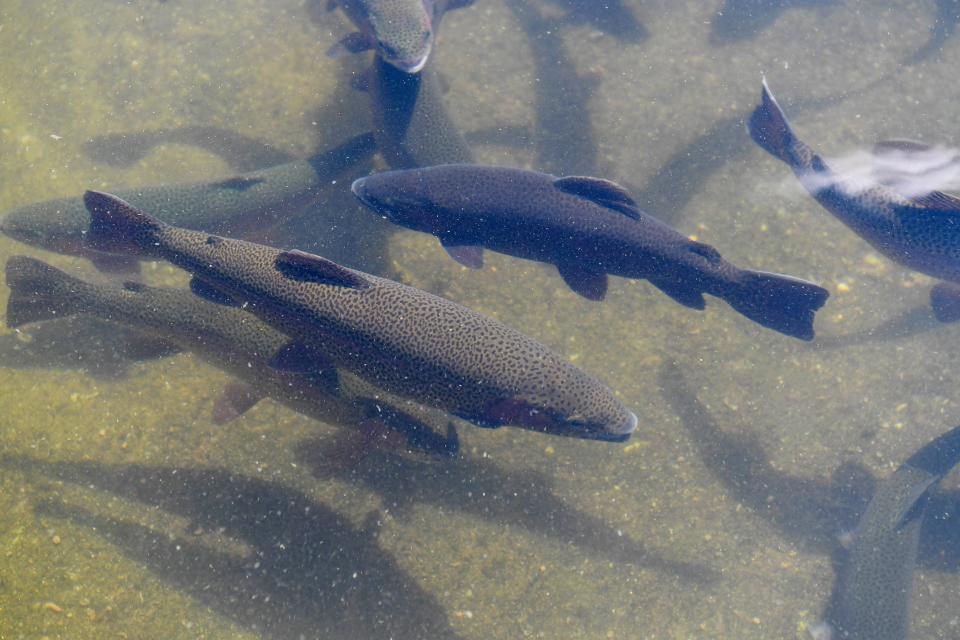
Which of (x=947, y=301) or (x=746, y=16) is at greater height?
(x=746, y=16)

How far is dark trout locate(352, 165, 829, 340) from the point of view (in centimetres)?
402

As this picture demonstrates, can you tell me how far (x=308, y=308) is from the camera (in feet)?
11.8

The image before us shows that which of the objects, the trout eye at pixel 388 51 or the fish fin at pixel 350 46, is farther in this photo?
the fish fin at pixel 350 46

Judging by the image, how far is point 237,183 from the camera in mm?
5305

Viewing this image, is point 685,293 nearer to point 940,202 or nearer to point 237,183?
point 940,202

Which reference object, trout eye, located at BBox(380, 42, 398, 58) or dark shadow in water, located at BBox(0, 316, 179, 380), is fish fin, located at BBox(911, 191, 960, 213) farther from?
dark shadow in water, located at BBox(0, 316, 179, 380)

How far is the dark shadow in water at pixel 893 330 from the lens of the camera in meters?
5.73

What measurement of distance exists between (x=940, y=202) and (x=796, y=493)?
9.14 ft

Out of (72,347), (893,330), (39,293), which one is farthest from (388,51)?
(893,330)

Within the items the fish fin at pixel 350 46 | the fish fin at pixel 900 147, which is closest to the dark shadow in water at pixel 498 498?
the fish fin at pixel 350 46

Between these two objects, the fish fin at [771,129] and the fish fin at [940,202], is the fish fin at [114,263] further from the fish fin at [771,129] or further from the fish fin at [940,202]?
the fish fin at [940,202]

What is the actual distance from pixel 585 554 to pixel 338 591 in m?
2.00

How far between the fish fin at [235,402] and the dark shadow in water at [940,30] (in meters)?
8.86

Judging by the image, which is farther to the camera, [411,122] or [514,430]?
[411,122]
